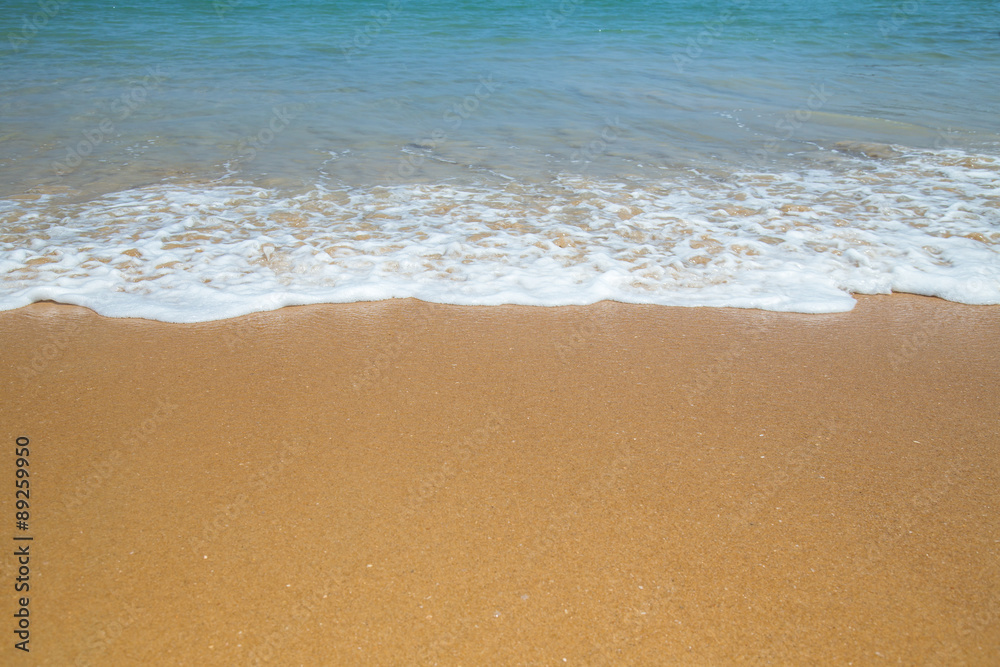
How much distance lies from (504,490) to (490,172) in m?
4.50

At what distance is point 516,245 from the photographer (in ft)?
15.3

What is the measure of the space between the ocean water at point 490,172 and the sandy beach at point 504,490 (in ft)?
1.81

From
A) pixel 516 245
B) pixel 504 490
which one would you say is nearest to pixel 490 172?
pixel 516 245

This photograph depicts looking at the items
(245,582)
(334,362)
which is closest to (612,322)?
(334,362)

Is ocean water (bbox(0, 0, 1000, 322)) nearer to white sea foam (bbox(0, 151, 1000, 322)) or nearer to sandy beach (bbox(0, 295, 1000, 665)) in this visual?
white sea foam (bbox(0, 151, 1000, 322))

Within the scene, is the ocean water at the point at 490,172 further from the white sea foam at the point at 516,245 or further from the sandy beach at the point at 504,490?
the sandy beach at the point at 504,490

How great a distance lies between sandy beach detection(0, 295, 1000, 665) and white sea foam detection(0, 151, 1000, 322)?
360mm

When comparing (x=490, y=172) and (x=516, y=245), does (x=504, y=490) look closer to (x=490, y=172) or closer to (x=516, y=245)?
(x=516, y=245)

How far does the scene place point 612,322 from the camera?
144 inches

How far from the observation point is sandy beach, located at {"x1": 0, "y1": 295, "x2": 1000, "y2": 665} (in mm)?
1888

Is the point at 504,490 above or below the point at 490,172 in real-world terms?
below

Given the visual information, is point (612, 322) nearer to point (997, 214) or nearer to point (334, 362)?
point (334, 362)

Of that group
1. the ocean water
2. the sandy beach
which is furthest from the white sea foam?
the sandy beach

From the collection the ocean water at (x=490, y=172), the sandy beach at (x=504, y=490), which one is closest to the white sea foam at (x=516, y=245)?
the ocean water at (x=490, y=172)
